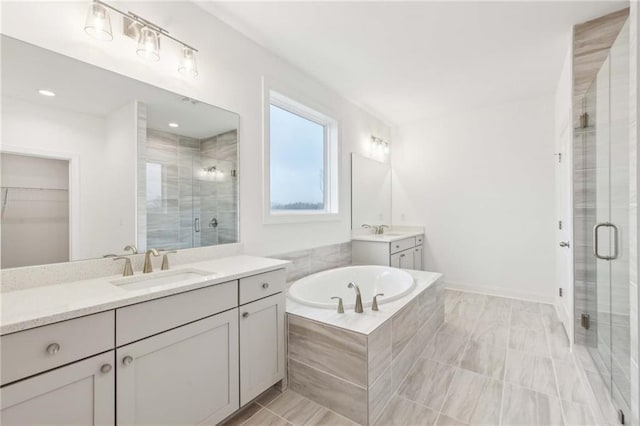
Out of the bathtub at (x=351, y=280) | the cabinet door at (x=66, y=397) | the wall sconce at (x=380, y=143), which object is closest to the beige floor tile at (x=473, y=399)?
the bathtub at (x=351, y=280)

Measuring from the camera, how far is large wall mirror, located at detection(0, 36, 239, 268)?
131 cm

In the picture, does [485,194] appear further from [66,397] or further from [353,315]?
[66,397]

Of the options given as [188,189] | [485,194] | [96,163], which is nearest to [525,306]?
[485,194]

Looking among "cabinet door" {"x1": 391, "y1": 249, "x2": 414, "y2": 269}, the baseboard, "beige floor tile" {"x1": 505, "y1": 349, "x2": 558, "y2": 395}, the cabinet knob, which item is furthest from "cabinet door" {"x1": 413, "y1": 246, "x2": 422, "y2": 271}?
the cabinet knob

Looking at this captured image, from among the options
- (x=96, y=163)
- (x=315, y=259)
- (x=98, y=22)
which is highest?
(x=98, y=22)

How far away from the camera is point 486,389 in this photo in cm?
191

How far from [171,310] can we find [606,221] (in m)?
2.58

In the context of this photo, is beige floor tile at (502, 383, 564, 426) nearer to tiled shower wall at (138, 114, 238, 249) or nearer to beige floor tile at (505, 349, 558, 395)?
beige floor tile at (505, 349, 558, 395)

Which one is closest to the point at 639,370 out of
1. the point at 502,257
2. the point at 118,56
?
the point at 118,56

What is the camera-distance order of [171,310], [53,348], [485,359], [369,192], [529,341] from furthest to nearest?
[369,192]
[529,341]
[485,359]
[171,310]
[53,348]

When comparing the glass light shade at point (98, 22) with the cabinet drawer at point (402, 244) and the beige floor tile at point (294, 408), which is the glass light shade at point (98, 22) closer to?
the beige floor tile at point (294, 408)

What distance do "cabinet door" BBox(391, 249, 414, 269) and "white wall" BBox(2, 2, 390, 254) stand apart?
79cm

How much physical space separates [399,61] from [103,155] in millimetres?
2557

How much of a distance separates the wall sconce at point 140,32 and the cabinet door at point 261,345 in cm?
158
